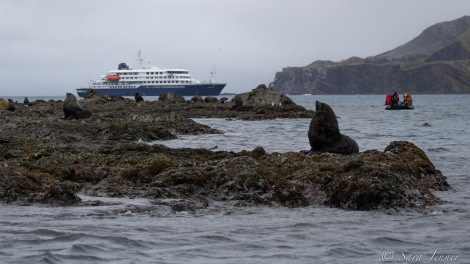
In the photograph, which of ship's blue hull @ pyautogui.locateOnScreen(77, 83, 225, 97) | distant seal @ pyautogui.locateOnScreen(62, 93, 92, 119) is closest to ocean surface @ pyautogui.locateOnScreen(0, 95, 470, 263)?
distant seal @ pyautogui.locateOnScreen(62, 93, 92, 119)

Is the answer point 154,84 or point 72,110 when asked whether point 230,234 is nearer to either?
point 72,110

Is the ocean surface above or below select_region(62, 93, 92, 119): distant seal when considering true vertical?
below

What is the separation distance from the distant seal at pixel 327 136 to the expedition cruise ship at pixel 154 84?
11876 centimetres

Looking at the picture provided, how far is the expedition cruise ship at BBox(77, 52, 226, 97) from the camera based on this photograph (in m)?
135

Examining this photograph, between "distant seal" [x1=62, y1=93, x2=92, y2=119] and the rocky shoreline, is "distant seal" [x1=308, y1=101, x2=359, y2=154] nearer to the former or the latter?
→ the rocky shoreline

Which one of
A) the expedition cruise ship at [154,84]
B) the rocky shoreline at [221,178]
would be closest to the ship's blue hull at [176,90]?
the expedition cruise ship at [154,84]

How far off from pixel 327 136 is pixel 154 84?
12254cm

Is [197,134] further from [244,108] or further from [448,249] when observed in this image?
[244,108]

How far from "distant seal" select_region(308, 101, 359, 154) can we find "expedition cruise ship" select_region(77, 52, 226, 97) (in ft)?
390

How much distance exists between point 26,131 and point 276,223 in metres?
15.4

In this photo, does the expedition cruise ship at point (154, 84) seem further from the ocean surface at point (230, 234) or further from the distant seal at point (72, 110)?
the ocean surface at point (230, 234)

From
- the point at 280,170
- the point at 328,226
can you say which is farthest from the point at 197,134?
the point at 328,226

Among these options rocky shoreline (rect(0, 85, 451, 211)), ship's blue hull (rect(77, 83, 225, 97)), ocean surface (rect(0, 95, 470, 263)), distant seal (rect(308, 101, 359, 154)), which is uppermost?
ship's blue hull (rect(77, 83, 225, 97))

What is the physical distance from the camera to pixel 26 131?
22.9 metres
